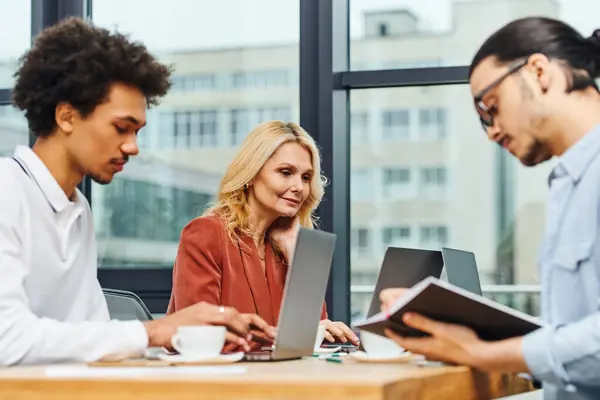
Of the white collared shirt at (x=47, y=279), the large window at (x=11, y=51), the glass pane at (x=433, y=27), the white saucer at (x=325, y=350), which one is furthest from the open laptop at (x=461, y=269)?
the large window at (x=11, y=51)

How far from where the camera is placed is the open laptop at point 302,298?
71.7 inches

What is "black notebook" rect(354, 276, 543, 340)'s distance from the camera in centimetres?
158

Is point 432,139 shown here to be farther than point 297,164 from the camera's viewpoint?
Yes

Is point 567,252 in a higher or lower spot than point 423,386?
higher

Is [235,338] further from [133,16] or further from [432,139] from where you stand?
[133,16]

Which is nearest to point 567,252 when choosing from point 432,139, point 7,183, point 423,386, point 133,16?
point 423,386

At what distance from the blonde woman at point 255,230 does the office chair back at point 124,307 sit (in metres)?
0.10

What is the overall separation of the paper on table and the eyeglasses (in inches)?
26.7

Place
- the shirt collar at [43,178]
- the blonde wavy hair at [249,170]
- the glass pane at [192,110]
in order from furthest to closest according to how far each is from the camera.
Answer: the glass pane at [192,110], the blonde wavy hair at [249,170], the shirt collar at [43,178]

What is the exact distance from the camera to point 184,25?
3877 mm

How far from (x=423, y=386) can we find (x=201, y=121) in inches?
95.3

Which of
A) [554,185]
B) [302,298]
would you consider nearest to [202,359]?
[302,298]

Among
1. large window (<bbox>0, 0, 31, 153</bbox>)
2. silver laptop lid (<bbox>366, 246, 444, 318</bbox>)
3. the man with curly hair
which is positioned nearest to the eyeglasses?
silver laptop lid (<bbox>366, 246, 444, 318</bbox>)

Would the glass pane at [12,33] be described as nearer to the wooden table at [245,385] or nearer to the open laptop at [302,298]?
the open laptop at [302,298]
